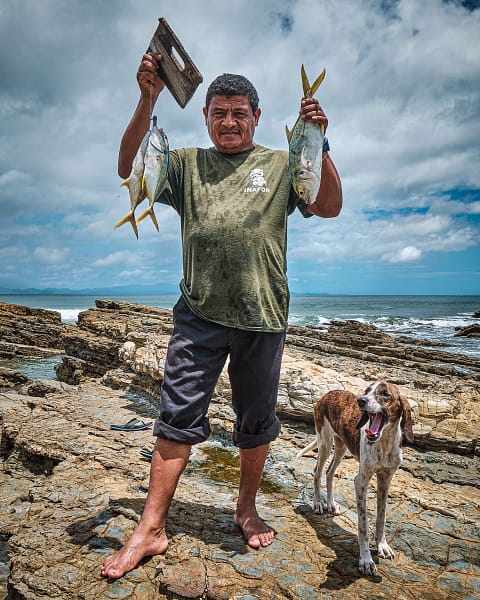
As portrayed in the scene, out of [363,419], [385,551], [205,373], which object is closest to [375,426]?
[363,419]

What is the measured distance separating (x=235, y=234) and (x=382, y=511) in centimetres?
216

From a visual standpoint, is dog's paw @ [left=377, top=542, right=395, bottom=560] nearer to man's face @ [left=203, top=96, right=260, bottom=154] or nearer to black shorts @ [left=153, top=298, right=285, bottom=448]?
black shorts @ [left=153, top=298, right=285, bottom=448]

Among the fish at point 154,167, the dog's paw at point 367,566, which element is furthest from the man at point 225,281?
the dog's paw at point 367,566

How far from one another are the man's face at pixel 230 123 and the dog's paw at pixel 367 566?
2.78m

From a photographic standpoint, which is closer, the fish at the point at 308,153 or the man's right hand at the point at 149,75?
the fish at the point at 308,153

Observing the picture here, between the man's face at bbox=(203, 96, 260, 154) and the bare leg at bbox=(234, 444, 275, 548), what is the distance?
6.86 ft

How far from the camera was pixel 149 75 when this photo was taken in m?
2.45

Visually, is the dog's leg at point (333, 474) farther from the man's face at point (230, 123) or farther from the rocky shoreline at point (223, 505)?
the man's face at point (230, 123)

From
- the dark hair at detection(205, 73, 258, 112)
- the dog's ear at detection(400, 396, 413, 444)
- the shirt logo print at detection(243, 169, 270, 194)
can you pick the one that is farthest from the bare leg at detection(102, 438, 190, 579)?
the dark hair at detection(205, 73, 258, 112)

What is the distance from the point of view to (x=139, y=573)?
2.21m

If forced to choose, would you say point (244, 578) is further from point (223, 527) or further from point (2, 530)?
point (2, 530)

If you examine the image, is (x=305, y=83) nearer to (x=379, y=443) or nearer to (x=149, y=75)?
(x=149, y=75)

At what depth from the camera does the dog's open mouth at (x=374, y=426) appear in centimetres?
265

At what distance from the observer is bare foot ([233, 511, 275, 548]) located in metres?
2.58
